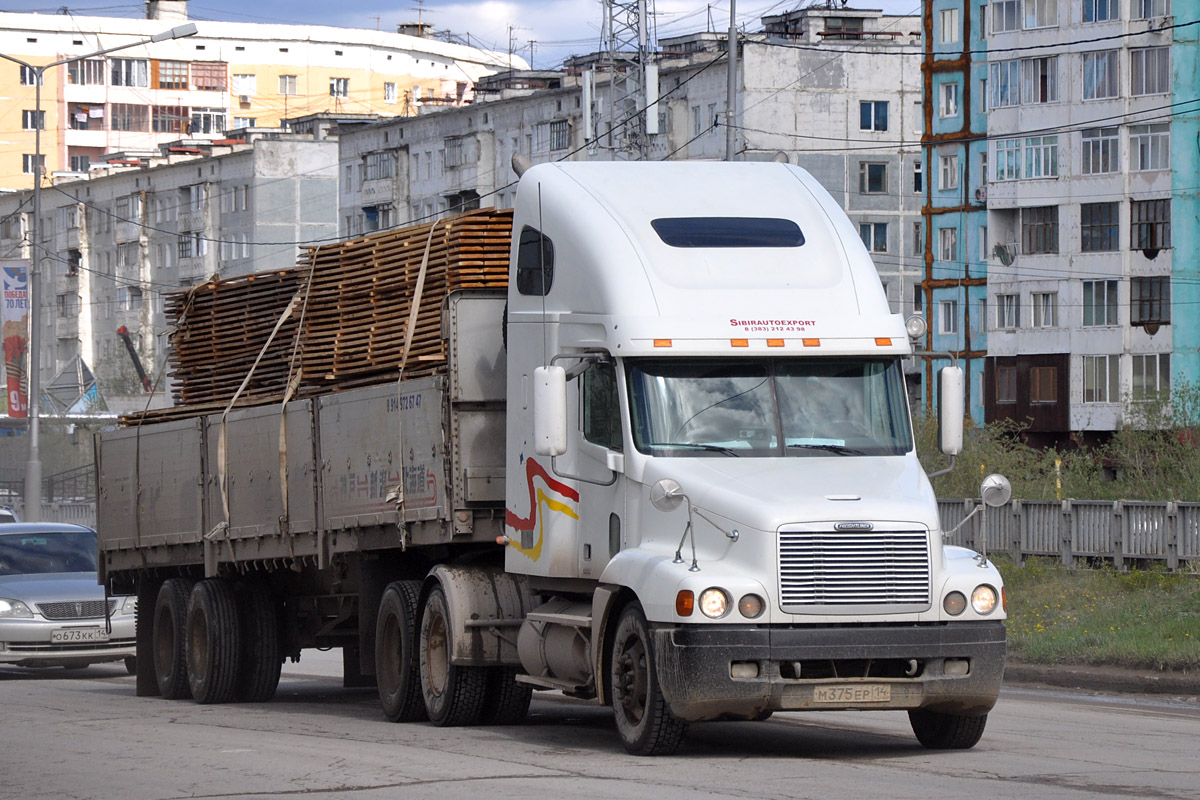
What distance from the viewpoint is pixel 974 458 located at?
38.2m

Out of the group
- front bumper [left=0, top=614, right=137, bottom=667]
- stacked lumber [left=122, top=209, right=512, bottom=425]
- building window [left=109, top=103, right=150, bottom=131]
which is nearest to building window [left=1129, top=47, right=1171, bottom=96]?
front bumper [left=0, top=614, right=137, bottom=667]

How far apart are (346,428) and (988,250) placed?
2654 inches

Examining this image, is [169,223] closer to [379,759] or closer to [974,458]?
[974,458]

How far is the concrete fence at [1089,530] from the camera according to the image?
28.3 m

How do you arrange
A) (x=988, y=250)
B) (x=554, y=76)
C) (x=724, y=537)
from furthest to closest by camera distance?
(x=554, y=76), (x=988, y=250), (x=724, y=537)

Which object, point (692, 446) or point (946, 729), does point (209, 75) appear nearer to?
point (692, 446)

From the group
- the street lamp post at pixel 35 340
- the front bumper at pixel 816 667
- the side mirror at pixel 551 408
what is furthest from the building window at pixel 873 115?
the front bumper at pixel 816 667

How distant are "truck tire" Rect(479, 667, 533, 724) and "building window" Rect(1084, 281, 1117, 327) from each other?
64694mm

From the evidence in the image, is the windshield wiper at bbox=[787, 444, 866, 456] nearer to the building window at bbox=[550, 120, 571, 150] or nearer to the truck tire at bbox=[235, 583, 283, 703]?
the truck tire at bbox=[235, 583, 283, 703]

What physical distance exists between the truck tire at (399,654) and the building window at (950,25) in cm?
7025

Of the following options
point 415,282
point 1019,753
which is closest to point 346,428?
point 415,282

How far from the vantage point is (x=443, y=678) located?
1436 centimetres

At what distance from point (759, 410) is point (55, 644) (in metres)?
11.6

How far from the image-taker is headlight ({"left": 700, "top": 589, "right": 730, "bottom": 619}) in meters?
11.4
